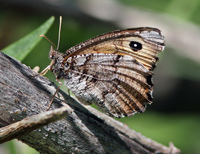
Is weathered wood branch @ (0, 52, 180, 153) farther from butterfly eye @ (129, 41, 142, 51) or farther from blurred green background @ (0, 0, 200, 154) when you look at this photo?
blurred green background @ (0, 0, 200, 154)

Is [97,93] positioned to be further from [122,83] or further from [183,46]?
[183,46]

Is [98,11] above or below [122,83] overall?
above

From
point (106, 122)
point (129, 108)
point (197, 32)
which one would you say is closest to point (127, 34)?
point (129, 108)

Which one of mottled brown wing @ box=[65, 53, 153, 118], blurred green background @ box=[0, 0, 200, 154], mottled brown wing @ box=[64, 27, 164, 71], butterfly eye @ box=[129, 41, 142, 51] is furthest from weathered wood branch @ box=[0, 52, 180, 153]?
blurred green background @ box=[0, 0, 200, 154]

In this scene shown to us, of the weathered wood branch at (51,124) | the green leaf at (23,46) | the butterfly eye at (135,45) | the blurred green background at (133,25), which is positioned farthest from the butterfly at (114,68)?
the blurred green background at (133,25)

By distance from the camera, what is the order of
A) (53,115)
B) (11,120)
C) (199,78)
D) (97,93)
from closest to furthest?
(53,115), (11,120), (97,93), (199,78)

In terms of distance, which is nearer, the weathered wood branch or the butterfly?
the weathered wood branch

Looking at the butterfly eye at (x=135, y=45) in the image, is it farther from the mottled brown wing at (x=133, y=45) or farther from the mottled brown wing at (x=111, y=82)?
the mottled brown wing at (x=111, y=82)
